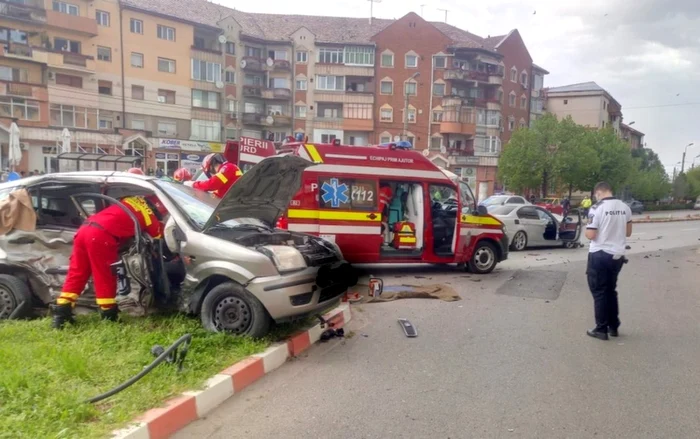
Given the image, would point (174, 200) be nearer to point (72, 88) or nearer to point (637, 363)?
→ point (637, 363)

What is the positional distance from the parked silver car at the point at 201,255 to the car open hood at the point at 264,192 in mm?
14

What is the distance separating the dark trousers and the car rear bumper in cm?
303

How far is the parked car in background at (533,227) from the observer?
15680mm

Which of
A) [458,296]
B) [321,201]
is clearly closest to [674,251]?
[458,296]

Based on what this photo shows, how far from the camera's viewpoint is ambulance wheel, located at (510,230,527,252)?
15.7 metres

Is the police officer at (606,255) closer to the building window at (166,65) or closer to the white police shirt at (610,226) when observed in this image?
the white police shirt at (610,226)

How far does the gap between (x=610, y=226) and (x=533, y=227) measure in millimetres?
10069

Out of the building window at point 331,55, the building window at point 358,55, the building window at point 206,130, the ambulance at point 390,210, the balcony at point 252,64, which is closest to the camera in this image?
the ambulance at point 390,210

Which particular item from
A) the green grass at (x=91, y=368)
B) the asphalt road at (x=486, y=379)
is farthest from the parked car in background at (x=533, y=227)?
the green grass at (x=91, y=368)

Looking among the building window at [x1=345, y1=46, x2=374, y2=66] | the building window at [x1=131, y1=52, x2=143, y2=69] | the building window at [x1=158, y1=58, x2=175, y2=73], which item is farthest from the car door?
the building window at [x1=345, y1=46, x2=374, y2=66]

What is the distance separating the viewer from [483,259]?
430 inches

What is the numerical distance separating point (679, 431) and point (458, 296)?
468 cm

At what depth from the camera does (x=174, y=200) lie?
579 centimetres

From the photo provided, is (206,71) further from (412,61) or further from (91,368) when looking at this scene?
(91,368)
